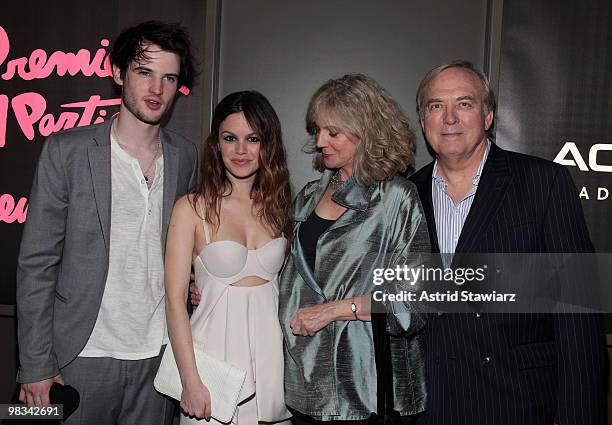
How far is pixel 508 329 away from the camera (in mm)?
2158

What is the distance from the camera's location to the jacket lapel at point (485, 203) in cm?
216

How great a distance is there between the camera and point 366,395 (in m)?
2.17

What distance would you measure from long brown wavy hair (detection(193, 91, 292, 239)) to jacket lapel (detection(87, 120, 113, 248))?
0.35m

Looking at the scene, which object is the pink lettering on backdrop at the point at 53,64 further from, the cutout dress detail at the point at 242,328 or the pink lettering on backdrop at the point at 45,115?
the cutout dress detail at the point at 242,328

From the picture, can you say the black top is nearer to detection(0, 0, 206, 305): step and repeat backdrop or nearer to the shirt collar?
the shirt collar

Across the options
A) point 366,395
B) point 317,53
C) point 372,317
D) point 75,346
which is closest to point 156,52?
point 317,53

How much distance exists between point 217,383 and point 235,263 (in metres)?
0.44

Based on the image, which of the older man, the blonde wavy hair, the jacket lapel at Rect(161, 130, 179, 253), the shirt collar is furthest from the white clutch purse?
the shirt collar

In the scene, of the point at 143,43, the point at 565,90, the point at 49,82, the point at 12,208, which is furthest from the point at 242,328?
the point at 565,90

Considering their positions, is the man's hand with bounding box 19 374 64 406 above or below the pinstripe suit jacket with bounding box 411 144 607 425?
below

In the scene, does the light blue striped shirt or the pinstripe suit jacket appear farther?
the light blue striped shirt

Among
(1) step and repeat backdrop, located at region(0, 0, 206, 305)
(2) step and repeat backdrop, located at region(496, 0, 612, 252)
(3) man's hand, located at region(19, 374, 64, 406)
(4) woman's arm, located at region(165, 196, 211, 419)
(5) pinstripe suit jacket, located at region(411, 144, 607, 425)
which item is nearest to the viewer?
(5) pinstripe suit jacket, located at region(411, 144, 607, 425)

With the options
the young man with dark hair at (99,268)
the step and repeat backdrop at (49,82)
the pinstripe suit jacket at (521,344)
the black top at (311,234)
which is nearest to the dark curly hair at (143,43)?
the young man with dark hair at (99,268)

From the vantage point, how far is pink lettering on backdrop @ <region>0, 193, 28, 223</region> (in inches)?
128
